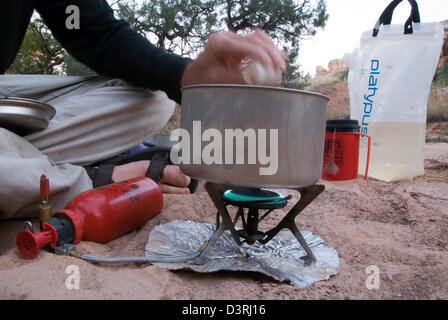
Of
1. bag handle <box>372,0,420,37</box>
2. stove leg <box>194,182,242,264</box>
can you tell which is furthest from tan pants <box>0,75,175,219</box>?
bag handle <box>372,0,420,37</box>

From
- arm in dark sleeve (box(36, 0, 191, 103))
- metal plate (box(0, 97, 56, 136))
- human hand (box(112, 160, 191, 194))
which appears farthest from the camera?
human hand (box(112, 160, 191, 194))

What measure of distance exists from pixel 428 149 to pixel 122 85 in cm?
327

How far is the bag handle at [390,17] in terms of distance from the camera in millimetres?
2090

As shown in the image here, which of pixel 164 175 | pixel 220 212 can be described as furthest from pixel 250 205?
pixel 164 175

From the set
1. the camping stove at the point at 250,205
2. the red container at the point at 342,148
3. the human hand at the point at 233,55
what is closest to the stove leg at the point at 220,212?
the camping stove at the point at 250,205

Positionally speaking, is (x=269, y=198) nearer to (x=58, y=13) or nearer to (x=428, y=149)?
(x=58, y=13)

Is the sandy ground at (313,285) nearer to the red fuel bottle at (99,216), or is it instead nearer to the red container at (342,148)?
the red fuel bottle at (99,216)

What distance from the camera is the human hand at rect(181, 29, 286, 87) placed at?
888mm

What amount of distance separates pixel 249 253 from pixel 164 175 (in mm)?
721

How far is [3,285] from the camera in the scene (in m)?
0.72

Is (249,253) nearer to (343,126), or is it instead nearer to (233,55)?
(233,55)

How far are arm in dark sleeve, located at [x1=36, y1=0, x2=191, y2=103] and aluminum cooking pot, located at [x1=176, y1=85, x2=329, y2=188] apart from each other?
54 centimetres

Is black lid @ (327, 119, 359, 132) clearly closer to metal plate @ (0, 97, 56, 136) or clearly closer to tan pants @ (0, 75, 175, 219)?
tan pants @ (0, 75, 175, 219)

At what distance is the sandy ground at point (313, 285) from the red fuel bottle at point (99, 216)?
0.11 ft
